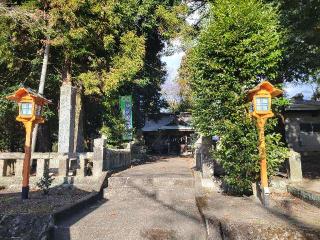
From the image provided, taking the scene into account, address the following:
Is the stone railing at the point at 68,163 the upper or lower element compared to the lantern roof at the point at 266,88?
lower

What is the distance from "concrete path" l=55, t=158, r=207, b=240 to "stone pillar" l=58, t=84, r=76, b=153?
8.55ft

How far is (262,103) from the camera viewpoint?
905 centimetres

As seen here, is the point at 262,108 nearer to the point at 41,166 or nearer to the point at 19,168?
the point at 41,166

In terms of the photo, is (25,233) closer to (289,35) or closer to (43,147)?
(289,35)

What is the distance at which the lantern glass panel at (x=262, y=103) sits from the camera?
29.6 feet

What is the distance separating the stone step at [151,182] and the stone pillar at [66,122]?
8.49 ft

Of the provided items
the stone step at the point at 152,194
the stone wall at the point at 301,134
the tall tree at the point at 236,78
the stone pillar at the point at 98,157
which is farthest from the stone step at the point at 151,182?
the stone wall at the point at 301,134

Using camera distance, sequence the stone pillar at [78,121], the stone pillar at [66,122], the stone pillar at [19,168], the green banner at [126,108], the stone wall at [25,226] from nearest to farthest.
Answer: the stone wall at [25,226] < the stone pillar at [19,168] < the stone pillar at [66,122] < the stone pillar at [78,121] < the green banner at [126,108]

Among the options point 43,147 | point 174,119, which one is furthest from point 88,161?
point 174,119

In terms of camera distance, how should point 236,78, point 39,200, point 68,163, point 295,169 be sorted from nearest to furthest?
point 39,200 < point 236,78 < point 295,169 < point 68,163

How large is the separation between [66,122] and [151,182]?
4.37m

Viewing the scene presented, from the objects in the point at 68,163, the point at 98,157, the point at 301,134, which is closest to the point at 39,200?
the point at 68,163

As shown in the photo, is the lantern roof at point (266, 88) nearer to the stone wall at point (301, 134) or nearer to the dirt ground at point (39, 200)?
the dirt ground at point (39, 200)

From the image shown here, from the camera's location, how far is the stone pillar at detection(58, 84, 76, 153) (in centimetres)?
1343
